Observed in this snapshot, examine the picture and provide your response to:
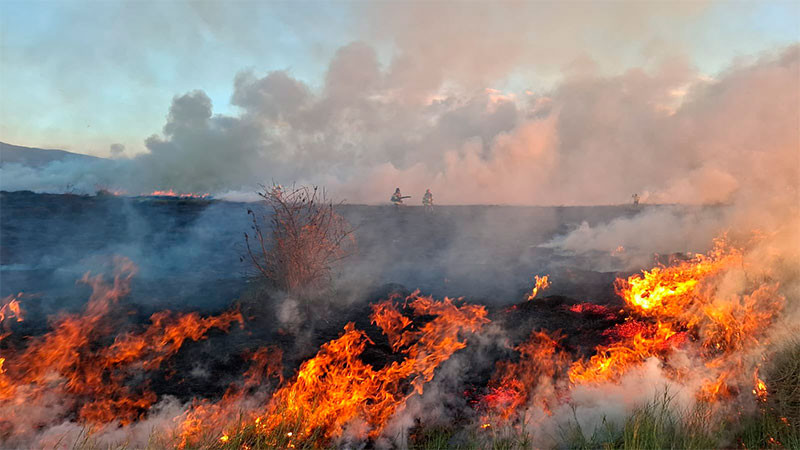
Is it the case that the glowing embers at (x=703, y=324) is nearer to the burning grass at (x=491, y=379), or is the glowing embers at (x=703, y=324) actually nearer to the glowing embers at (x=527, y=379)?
the burning grass at (x=491, y=379)

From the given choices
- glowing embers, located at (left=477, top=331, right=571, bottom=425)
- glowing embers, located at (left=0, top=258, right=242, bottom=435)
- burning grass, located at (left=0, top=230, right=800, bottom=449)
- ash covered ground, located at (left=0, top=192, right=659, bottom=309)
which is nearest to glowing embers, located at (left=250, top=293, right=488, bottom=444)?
burning grass, located at (left=0, top=230, right=800, bottom=449)

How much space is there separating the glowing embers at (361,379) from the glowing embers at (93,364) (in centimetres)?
175

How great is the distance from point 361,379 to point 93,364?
10.7 ft

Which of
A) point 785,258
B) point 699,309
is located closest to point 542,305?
point 699,309

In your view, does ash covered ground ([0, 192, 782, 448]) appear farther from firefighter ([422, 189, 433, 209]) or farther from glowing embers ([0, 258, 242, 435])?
firefighter ([422, 189, 433, 209])

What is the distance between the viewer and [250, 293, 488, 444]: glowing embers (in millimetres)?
4574

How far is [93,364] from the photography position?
580 cm

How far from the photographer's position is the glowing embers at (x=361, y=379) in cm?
457

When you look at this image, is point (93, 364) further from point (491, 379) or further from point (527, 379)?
point (527, 379)

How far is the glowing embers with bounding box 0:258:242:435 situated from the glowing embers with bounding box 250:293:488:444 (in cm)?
175

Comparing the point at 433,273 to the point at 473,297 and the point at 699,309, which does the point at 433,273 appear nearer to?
the point at 473,297

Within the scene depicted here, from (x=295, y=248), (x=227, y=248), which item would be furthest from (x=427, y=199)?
(x=295, y=248)

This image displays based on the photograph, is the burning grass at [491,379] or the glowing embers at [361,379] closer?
the burning grass at [491,379]

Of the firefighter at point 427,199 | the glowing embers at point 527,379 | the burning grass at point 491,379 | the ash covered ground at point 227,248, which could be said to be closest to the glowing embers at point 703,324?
the burning grass at point 491,379
